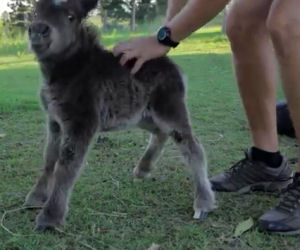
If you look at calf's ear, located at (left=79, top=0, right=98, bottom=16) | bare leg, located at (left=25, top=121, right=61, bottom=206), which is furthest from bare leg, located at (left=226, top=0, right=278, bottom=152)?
bare leg, located at (left=25, top=121, right=61, bottom=206)

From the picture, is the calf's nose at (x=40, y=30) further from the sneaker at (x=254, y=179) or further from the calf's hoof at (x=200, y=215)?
the sneaker at (x=254, y=179)

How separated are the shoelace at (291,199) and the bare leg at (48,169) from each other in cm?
142

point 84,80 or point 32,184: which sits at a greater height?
point 84,80

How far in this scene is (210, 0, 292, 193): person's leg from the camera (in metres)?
3.66

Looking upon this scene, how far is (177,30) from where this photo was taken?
325 cm

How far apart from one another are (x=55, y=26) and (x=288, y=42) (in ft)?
4.37

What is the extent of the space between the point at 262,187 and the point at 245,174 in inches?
6.1

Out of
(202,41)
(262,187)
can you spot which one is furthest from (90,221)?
(202,41)

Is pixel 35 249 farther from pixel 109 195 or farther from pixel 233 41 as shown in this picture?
pixel 233 41

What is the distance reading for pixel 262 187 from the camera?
3.82 meters

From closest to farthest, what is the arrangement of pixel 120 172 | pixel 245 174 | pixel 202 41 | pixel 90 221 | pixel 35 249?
pixel 35 249
pixel 90 221
pixel 245 174
pixel 120 172
pixel 202 41

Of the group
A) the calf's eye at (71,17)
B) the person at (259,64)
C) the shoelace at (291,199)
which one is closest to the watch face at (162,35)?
the person at (259,64)

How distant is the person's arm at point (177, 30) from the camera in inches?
124

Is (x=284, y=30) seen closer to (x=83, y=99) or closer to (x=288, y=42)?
(x=288, y=42)
